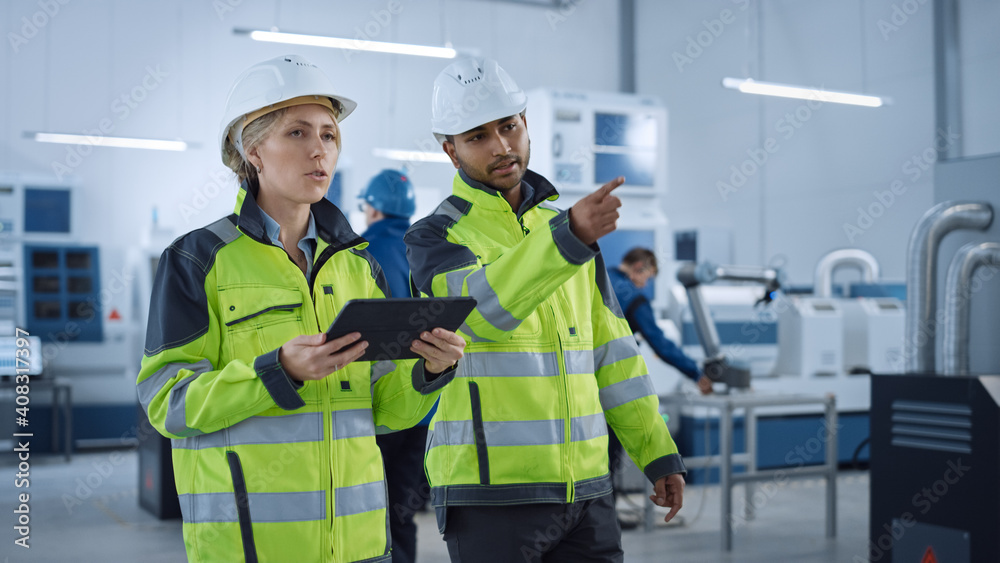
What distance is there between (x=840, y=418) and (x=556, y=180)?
3023mm

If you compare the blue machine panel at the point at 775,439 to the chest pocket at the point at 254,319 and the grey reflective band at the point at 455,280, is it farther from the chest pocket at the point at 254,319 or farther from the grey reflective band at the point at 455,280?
the chest pocket at the point at 254,319

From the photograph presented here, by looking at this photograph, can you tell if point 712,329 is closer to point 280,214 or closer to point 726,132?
point 280,214

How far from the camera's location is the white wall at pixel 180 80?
902 cm

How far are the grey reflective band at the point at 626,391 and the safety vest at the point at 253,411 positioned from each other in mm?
550

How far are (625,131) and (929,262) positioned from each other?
4669 millimetres

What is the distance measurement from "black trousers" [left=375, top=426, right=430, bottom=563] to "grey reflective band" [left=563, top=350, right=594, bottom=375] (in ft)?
5.46

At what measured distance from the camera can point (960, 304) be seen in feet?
11.0

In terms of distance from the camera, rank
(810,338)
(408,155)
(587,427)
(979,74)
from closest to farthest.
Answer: (587,427) → (810,338) → (979,74) → (408,155)

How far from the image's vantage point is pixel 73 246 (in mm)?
8344

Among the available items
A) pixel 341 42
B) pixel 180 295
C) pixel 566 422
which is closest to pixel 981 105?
pixel 341 42

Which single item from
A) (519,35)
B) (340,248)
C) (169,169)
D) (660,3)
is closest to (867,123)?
(660,3)

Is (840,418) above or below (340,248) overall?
below

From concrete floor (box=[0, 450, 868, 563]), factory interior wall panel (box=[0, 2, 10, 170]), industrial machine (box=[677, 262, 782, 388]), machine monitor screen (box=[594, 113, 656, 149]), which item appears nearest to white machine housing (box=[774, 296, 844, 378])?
concrete floor (box=[0, 450, 868, 563])

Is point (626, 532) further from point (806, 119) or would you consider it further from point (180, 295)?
point (806, 119)
